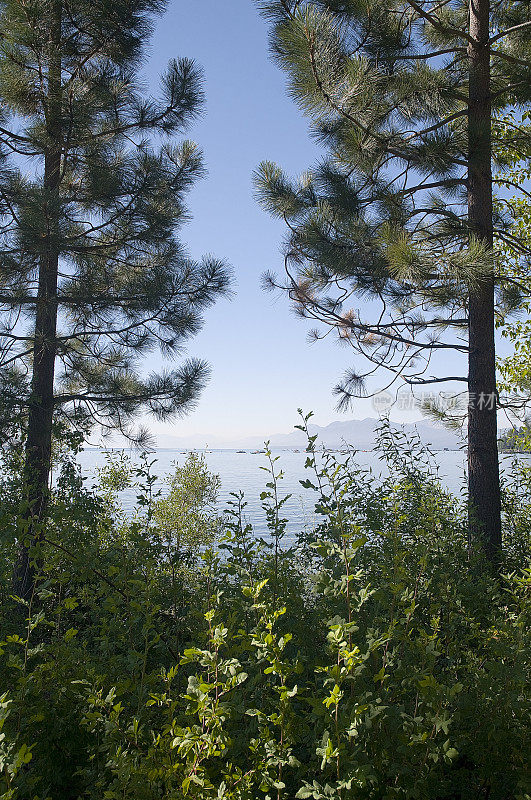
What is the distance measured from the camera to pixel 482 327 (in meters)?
4.55

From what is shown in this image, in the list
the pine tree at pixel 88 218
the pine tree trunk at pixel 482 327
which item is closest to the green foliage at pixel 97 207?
the pine tree at pixel 88 218

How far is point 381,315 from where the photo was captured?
4.98 metres

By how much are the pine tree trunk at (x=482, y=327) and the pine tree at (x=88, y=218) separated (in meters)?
2.41

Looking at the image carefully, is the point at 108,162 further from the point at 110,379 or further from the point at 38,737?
the point at 38,737

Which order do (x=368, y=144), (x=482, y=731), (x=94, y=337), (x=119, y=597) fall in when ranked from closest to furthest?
(x=482, y=731)
(x=119, y=597)
(x=368, y=144)
(x=94, y=337)

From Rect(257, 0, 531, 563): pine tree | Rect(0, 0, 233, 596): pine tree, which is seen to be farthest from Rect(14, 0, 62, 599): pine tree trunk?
Rect(257, 0, 531, 563): pine tree

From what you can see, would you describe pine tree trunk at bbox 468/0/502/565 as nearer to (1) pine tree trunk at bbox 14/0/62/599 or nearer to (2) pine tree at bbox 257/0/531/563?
(2) pine tree at bbox 257/0/531/563

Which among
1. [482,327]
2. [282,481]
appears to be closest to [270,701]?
[482,327]

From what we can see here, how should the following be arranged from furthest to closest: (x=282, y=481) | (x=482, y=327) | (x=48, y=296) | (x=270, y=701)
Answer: (x=282, y=481), (x=48, y=296), (x=482, y=327), (x=270, y=701)

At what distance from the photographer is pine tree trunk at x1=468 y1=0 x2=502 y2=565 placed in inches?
174

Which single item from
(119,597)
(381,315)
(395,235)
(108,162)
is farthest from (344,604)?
(108,162)

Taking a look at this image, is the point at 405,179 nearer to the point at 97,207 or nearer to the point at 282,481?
the point at 97,207

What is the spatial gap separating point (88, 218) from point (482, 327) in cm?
374

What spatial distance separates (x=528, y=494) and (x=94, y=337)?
4.38 m
